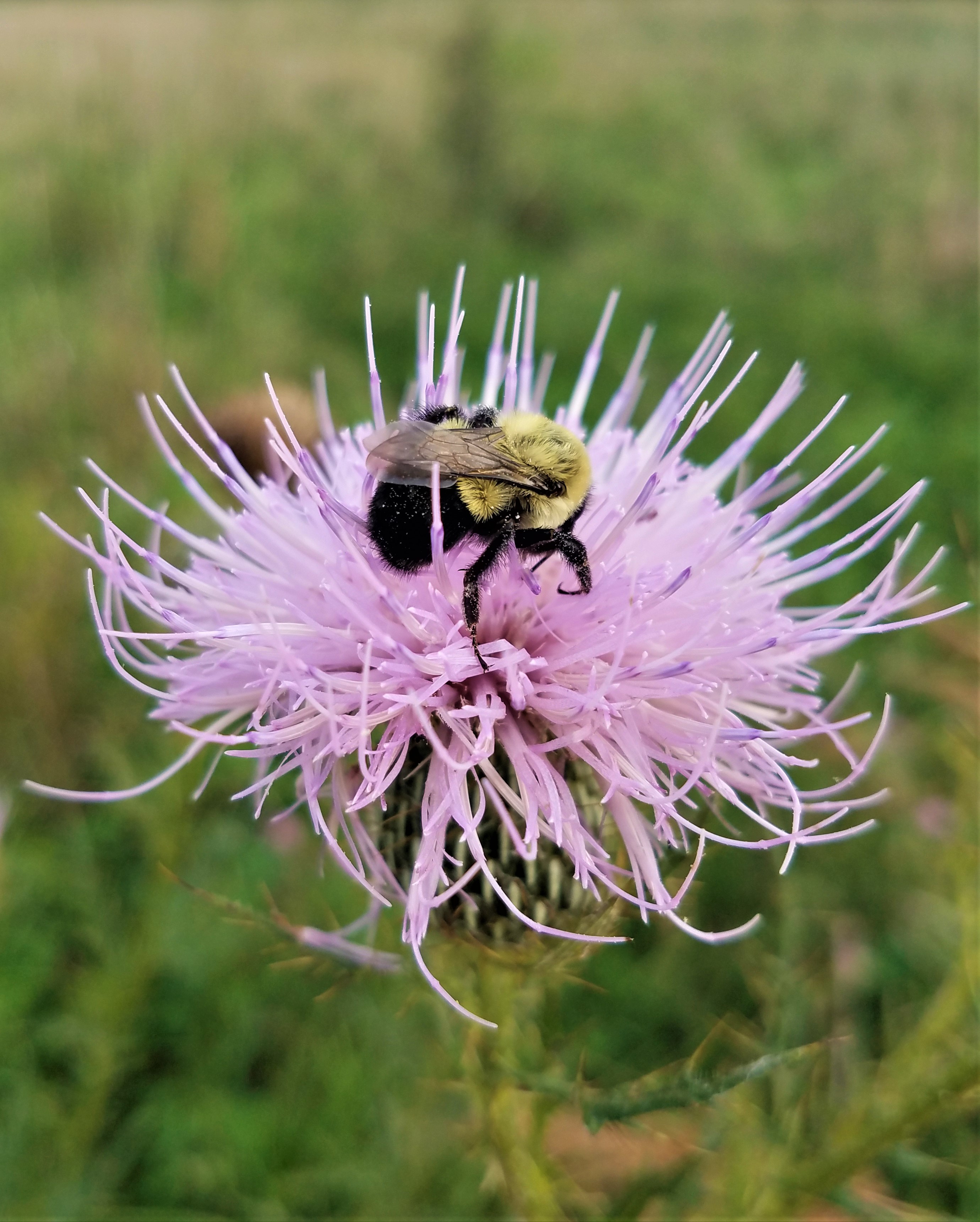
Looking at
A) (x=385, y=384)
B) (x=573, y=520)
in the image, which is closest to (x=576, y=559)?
(x=573, y=520)

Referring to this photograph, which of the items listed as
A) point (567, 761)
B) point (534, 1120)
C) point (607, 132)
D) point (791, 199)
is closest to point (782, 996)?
point (534, 1120)

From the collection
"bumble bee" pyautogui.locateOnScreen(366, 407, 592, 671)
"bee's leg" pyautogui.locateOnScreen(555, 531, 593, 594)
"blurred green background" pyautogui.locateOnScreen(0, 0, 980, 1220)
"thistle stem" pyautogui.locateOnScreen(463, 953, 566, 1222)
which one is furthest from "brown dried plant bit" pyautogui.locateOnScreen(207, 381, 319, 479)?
"thistle stem" pyautogui.locateOnScreen(463, 953, 566, 1222)

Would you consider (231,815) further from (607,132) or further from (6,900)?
(607,132)

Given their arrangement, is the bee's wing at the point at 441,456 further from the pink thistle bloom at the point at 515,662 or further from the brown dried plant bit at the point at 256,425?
the brown dried plant bit at the point at 256,425

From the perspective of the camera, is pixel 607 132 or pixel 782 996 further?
pixel 607 132

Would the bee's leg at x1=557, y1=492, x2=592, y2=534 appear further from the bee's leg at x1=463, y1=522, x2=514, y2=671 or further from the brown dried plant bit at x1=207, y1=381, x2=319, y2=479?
the brown dried plant bit at x1=207, y1=381, x2=319, y2=479

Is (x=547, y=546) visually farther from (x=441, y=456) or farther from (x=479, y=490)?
(x=441, y=456)
